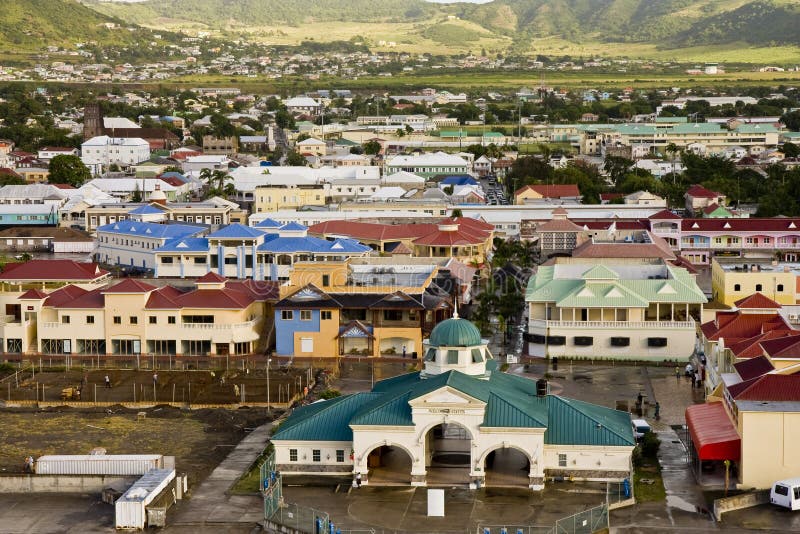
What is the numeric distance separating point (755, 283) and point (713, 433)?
1993 cm

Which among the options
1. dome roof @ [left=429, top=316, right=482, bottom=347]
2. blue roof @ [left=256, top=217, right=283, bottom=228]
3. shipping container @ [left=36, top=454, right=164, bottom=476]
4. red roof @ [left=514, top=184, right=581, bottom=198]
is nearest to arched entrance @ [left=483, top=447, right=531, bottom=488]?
dome roof @ [left=429, top=316, right=482, bottom=347]

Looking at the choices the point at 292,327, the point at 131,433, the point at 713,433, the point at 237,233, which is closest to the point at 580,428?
the point at 713,433

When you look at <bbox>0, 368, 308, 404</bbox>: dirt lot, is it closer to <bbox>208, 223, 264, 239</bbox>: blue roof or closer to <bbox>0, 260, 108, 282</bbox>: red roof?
<bbox>0, 260, 108, 282</bbox>: red roof

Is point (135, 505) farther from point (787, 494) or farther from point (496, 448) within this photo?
point (787, 494)

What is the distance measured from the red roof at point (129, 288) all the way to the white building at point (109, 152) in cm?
6581

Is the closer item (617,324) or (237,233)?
(617,324)

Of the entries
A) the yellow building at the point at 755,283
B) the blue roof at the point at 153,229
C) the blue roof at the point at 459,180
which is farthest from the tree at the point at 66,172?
the yellow building at the point at 755,283

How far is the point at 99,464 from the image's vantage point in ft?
104

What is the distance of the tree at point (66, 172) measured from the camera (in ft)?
314

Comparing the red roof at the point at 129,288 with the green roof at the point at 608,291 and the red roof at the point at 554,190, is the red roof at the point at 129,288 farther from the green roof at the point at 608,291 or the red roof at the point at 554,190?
the red roof at the point at 554,190

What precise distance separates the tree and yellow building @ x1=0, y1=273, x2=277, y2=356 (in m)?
48.2

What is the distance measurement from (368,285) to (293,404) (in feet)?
33.9

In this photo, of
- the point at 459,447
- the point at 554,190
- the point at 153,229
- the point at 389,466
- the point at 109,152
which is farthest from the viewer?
the point at 109,152

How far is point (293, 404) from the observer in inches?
1538
